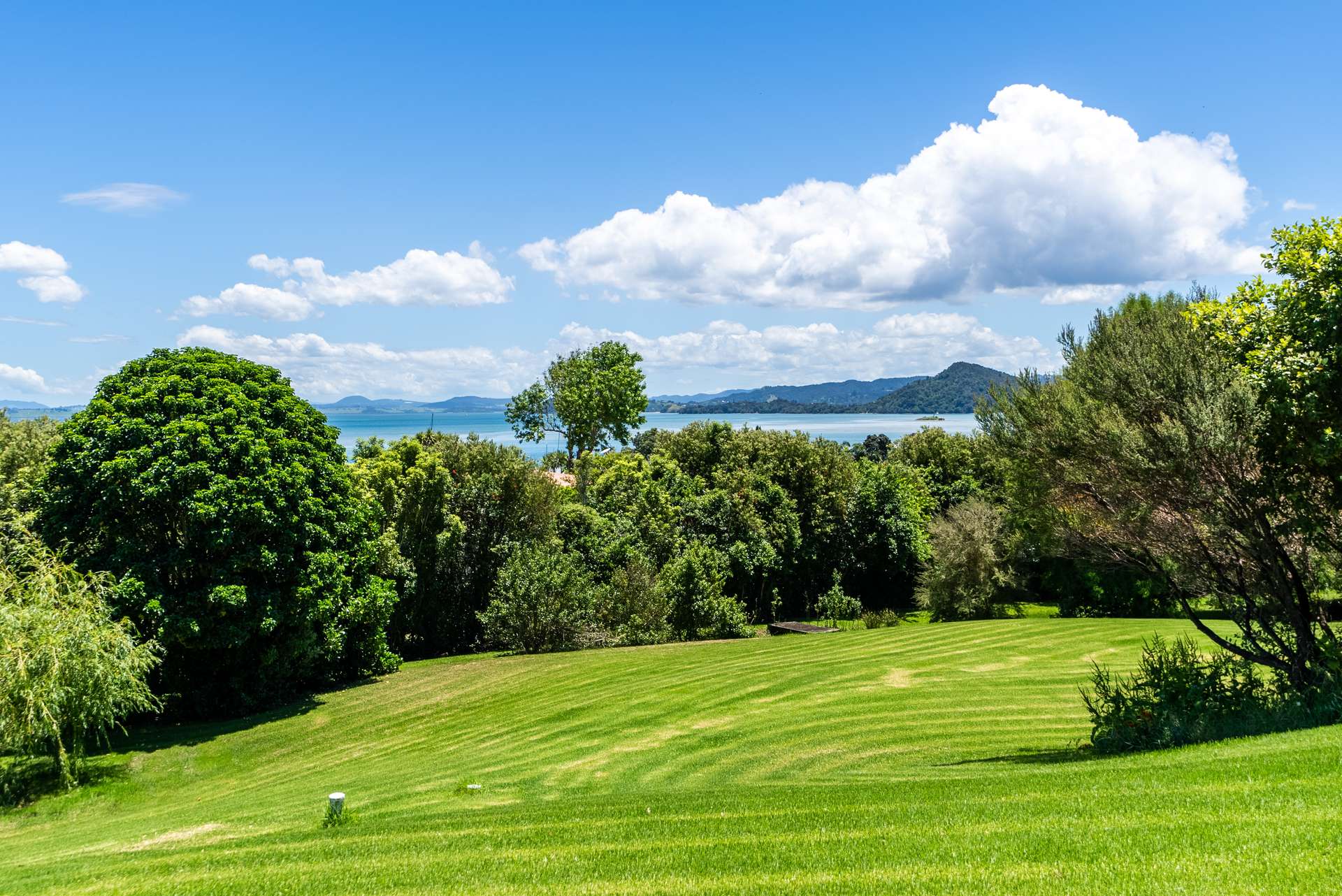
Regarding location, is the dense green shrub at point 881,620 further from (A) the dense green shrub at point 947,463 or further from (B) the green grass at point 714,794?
(B) the green grass at point 714,794

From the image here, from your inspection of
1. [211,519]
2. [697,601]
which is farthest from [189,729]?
[697,601]

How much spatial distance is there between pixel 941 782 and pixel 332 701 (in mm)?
19524

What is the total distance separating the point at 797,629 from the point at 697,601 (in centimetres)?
496

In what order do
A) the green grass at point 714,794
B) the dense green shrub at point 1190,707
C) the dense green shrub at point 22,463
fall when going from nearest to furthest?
the green grass at point 714,794
the dense green shrub at point 1190,707
the dense green shrub at point 22,463

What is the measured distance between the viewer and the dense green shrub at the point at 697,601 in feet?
115

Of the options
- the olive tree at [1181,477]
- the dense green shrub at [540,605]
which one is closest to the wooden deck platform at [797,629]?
the dense green shrub at [540,605]

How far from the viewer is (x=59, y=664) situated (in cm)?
1546

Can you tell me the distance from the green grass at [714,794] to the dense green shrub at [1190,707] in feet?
2.90

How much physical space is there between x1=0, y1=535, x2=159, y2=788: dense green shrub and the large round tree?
2291mm

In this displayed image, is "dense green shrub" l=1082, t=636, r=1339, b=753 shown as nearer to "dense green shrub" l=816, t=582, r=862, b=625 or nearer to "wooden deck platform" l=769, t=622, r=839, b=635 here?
"wooden deck platform" l=769, t=622, r=839, b=635

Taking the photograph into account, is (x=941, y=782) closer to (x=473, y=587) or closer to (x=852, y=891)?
(x=852, y=891)

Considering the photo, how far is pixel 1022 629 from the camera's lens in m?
26.7

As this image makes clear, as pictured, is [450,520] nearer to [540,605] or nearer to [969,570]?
[540,605]

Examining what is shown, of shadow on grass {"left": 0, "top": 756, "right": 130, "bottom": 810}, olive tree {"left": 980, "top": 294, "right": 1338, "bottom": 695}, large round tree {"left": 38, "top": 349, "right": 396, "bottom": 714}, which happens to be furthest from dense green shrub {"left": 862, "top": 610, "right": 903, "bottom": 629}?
shadow on grass {"left": 0, "top": 756, "right": 130, "bottom": 810}
